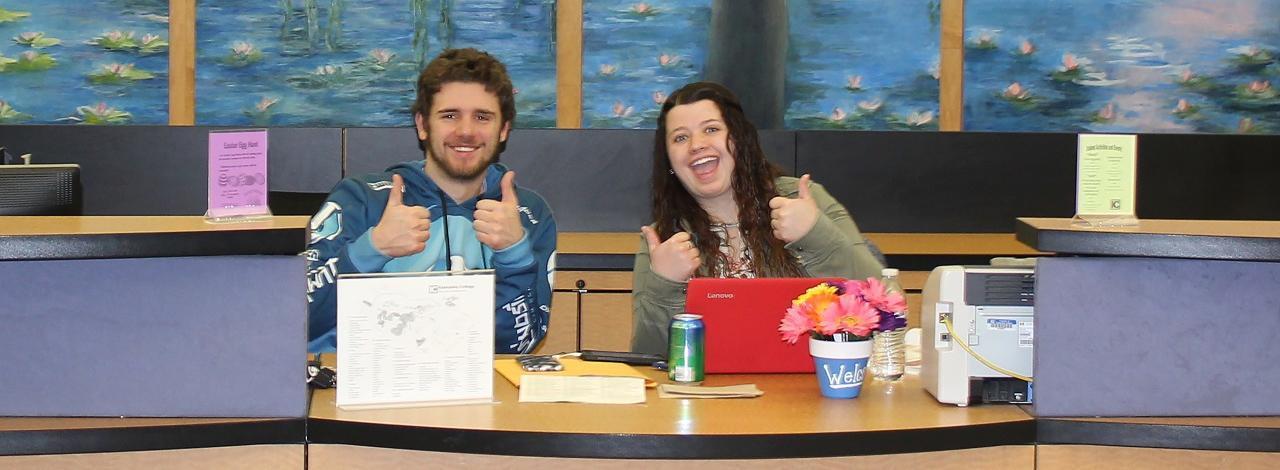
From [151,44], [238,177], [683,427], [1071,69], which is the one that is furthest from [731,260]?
[151,44]

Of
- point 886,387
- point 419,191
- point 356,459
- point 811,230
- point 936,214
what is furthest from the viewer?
point 936,214

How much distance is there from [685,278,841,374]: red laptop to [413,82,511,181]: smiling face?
742mm

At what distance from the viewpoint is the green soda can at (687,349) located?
7.41 feet

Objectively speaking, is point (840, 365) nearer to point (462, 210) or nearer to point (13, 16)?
point (462, 210)

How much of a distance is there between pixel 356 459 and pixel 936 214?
3.17m

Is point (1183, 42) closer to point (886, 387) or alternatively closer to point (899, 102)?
point (899, 102)

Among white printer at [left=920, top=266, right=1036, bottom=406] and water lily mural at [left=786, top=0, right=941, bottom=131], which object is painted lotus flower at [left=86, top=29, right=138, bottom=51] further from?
white printer at [left=920, top=266, right=1036, bottom=406]

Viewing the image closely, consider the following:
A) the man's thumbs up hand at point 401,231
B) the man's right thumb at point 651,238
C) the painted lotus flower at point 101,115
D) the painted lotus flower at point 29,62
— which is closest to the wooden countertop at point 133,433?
the man's thumbs up hand at point 401,231

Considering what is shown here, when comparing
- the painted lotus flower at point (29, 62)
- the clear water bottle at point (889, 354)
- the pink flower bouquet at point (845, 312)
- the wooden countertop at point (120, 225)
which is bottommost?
the clear water bottle at point (889, 354)

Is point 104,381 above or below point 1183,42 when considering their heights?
below

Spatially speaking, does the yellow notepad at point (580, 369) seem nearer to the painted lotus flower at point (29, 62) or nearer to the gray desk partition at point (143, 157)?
the gray desk partition at point (143, 157)

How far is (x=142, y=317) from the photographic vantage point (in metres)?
1.98

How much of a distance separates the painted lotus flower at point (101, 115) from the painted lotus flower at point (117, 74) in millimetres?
89

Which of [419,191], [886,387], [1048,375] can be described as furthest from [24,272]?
[1048,375]
